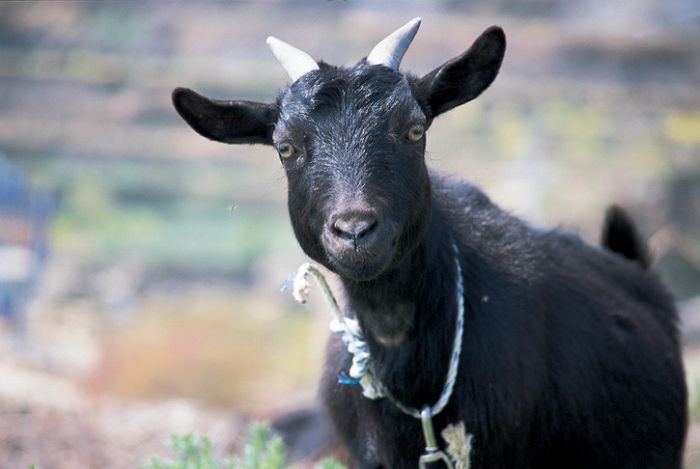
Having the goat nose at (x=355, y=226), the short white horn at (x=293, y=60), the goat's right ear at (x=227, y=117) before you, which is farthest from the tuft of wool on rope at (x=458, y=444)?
the short white horn at (x=293, y=60)

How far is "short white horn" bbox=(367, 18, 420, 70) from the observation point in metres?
3.71

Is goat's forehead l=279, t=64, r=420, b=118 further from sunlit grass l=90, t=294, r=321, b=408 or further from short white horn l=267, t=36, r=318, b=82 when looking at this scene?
sunlit grass l=90, t=294, r=321, b=408

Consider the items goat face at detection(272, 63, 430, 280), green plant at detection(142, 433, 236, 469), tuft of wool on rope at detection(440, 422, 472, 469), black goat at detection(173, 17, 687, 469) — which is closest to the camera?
goat face at detection(272, 63, 430, 280)

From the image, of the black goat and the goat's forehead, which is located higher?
the goat's forehead

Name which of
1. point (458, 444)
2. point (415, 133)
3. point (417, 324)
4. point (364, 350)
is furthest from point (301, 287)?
point (458, 444)

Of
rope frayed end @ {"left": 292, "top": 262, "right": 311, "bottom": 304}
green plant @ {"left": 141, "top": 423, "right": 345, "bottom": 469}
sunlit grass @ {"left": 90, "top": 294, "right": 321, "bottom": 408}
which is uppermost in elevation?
sunlit grass @ {"left": 90, "top": 294, "right": 321, "bottom": 408}

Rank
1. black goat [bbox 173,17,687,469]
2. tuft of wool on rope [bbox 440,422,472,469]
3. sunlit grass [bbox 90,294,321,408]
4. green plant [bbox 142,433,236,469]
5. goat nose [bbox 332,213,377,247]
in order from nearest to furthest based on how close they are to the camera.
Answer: goat nose [bbox 332,213,377,247], black goat [bbox 173,17,687,469], tuft of wool on rope [bbox 440,422,472,469], green plant [bbox 142,433,236,469], sunlit grass [bbox 90,294,321,408]

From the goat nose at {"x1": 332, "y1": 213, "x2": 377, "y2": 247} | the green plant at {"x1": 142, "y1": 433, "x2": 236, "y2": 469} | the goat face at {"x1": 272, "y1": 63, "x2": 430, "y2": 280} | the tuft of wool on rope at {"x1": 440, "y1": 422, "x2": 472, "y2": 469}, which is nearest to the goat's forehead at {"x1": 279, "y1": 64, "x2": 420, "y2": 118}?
the goat face at {"x1": 272, "y1": 63, "x2": 430, "y2": 280}

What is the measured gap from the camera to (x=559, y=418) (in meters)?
4.03

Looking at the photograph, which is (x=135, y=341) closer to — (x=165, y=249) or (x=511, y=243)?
(x=165, y=249)

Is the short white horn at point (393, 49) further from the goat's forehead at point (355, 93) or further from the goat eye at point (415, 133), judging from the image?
the goat eye at point (415, 133)

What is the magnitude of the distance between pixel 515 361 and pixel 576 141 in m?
8.94

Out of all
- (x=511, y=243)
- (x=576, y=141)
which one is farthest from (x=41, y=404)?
(x=576, y=141)

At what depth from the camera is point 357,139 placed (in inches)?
137
